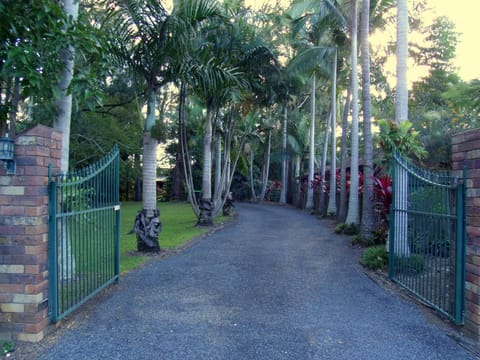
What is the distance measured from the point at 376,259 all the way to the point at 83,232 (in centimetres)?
565

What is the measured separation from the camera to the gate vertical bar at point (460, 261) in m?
4.95

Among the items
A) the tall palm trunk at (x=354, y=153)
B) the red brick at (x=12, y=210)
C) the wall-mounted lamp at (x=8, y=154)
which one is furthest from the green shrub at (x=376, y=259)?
the wall-mounted lamp at (x=8, y=154)

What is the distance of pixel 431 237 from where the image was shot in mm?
5965

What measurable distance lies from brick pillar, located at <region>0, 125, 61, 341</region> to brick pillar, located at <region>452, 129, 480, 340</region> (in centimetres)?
465

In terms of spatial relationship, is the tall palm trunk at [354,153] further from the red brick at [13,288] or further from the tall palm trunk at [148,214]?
the red brick at [13,288]

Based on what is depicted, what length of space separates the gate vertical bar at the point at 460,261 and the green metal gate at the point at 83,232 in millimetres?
4467

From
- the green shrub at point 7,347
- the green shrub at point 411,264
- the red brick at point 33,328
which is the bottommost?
the green shrub at point 7,347

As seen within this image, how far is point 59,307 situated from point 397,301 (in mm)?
4568

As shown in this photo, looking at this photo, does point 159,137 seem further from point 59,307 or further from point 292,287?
point 59,307

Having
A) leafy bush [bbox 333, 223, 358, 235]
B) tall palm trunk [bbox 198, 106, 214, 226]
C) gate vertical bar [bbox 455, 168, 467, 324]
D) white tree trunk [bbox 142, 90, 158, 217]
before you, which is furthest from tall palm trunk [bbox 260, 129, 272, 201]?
gate vertical bar [bbox 455, 168, 467, 324]

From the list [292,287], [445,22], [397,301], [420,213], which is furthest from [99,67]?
[445,22]

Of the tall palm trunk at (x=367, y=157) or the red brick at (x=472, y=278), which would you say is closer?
the red brick at (x=472, y=278)

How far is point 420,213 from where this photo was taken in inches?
236

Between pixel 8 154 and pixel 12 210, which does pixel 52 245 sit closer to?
pixel 12 210
